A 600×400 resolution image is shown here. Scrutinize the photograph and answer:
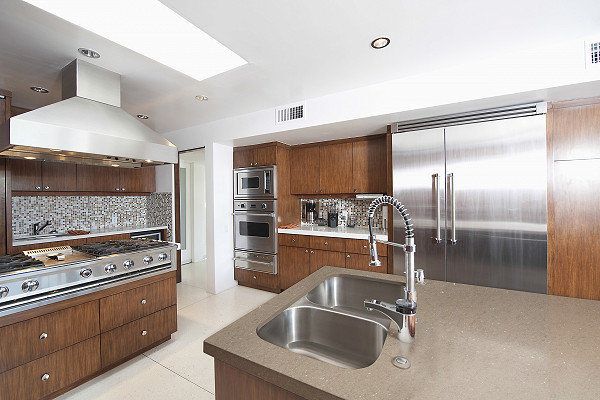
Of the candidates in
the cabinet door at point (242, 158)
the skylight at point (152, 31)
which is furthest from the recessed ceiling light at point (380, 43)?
the cabinet door at point (242, 158)

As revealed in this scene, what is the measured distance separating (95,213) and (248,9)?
3.97 metres

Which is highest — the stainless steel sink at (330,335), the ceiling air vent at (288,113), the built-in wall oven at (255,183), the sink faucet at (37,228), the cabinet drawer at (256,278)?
the ceiling air vent at (288,113)

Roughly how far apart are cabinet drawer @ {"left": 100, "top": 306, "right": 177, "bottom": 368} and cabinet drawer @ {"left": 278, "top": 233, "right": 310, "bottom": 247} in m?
1.64

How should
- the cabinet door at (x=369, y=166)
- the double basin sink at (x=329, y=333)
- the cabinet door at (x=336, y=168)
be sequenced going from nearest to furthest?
the double basin sink at (x=329, y=333) → the cabinet door at (x=369, y=166) → the cabinet door at (x=336, y=168)

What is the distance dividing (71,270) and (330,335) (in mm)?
1855

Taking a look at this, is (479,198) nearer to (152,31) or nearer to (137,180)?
(152,31)

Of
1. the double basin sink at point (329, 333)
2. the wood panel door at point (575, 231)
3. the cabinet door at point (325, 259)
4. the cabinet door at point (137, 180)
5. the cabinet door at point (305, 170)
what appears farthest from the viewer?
the cabinet door at point (137, 180)

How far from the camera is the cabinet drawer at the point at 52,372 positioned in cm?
153

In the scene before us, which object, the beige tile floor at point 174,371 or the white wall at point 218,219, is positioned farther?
the white wall at point 218,219

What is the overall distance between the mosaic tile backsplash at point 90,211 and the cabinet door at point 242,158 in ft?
4.27

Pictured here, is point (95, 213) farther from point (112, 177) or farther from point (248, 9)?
point (248, 9)

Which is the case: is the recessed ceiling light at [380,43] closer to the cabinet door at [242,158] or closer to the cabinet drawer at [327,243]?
the cabinet drawer at [327,243]

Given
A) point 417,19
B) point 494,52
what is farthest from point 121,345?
point 494,52

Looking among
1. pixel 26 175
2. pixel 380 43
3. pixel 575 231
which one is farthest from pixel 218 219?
pixel 575 231
